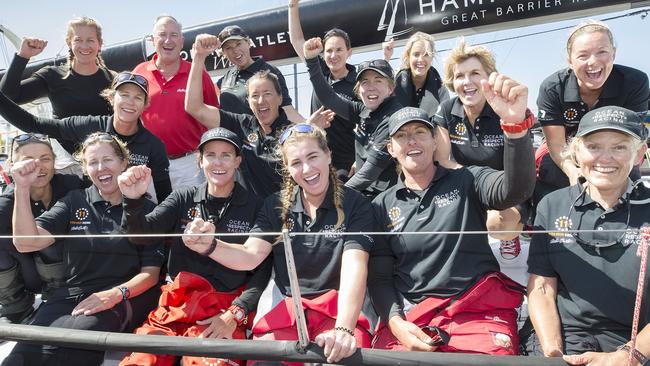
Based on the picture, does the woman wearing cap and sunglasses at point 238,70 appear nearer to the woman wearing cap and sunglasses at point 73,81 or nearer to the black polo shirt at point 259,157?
the black polo shirt at point 259,157

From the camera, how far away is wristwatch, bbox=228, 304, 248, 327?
6.85 feet

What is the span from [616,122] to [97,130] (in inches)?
109

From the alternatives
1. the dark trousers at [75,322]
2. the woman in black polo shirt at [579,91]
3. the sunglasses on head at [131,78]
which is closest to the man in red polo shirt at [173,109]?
the sunglasses on head at [131,78]

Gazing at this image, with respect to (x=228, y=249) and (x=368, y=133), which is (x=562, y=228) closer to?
(x=228, y=249)

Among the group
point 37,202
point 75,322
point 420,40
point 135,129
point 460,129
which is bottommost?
point 75,322

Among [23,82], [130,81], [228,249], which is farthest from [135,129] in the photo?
[228,249]

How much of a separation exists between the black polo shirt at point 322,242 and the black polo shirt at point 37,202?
1.30m

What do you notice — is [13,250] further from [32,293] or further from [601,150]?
[601,150]

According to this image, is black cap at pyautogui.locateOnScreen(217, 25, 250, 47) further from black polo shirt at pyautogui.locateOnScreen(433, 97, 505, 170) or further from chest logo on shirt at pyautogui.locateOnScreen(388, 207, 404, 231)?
chest logo on shirt at pyautogui.locateOnScreen(388, 207, 404, 231)

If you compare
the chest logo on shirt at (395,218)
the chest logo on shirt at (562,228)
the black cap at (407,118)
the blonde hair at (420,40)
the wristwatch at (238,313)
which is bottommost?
the wristwatch at (238,313)

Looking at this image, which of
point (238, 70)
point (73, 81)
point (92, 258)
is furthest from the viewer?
point (238, 70)

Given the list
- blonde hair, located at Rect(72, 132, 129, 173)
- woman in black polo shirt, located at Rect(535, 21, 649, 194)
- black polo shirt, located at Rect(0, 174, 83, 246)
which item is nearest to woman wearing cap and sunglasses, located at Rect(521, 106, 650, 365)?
woman in black polo shirt, located at Rect(535, 21, 649, 194)

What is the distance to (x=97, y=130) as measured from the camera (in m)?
3.08

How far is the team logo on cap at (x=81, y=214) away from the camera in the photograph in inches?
95.1
